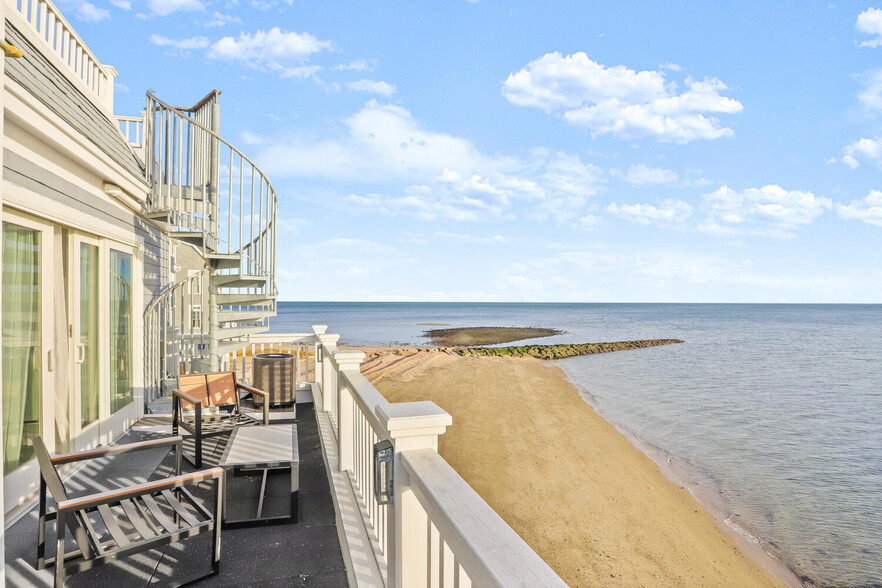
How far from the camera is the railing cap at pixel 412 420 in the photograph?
143 cm

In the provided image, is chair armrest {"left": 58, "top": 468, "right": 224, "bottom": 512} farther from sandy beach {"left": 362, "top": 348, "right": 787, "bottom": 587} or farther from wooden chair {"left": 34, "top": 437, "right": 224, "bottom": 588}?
sandy beach {"left": 362, "top": 348, "right": 787, "bottom": 587}

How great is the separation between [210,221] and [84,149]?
260 centimetres

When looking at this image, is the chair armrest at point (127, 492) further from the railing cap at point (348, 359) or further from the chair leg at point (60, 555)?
the railing cap at point (348, 359)

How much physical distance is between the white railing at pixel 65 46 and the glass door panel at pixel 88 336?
155 cm

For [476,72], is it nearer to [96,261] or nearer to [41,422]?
[96,261]

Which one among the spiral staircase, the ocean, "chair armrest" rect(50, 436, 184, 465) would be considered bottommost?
the ocean

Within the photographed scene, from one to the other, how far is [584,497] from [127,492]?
18.1 feet

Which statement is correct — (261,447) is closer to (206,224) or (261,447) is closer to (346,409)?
(346,409)

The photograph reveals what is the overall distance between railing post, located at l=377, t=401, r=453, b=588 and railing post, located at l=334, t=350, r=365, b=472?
1667mm

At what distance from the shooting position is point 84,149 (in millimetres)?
3297

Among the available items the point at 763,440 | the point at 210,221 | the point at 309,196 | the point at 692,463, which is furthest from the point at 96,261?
the point at 309,196

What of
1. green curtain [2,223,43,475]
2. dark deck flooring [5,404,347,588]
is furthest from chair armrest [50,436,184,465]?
green curtain [2,223,43,475]

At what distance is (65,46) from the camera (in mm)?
3996

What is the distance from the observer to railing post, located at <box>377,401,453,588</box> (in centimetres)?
146
